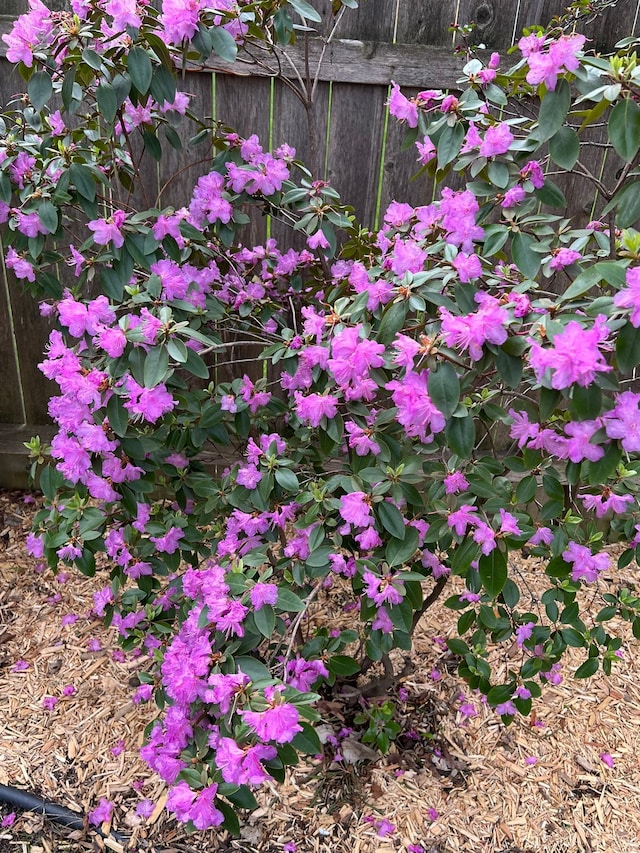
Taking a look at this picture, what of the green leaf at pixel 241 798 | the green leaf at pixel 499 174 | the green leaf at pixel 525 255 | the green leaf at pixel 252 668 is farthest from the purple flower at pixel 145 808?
the green leaf at pixel 499 174

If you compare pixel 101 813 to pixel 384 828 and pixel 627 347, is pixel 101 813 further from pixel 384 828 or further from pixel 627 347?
pixel 627 347

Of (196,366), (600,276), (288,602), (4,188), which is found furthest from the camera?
(4,188)

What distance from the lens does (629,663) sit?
2309 millimetres

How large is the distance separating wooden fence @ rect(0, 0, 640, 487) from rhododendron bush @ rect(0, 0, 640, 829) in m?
0.58

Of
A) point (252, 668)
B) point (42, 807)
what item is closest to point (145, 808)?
point (42, 807)

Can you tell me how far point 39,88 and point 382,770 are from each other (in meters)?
1.87

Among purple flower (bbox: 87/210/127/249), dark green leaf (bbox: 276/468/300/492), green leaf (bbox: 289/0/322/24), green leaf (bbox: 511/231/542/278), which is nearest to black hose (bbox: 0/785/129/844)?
dark green leaf (bbox: 276/468/300/492)

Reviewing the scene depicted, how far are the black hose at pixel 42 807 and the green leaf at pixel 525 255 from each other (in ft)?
5.36

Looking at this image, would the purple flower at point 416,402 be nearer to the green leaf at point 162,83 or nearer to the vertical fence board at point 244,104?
the green leaf at point 162,83

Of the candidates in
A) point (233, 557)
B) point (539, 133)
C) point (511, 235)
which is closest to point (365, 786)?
point (233, 557)

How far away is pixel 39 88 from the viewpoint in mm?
1353

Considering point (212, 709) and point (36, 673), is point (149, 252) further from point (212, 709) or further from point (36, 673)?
point (36, 673)

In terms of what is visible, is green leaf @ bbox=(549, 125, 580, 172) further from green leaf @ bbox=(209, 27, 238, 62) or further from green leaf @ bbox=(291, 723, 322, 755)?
green leaf @ bbox=(291, 723, 322, 755)

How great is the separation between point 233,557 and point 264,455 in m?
0.23
